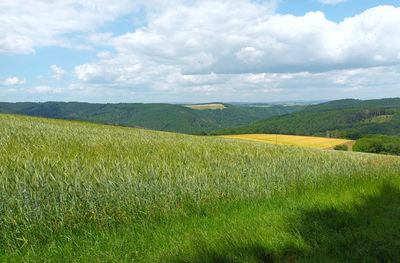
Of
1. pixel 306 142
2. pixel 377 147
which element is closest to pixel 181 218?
pixel 306 142

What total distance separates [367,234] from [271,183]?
8.12 feet

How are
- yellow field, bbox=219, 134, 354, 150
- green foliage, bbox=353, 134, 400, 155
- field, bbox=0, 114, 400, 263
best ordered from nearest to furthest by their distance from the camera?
field, bbox=0, 114, 400, 263 → yellow field, bbox=219, 134, 354, 150 → green foliage, bbox=353, 134, 400, 155

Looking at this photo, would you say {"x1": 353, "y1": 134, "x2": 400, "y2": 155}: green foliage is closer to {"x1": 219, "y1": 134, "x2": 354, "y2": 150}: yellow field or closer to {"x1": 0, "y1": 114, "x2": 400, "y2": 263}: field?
{"x1": 219, "y1": 134, "x2": 354, "y2": 150}: yellow field

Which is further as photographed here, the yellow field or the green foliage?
the green foliage

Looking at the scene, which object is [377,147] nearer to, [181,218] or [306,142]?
[306,142]

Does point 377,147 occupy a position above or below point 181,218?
below

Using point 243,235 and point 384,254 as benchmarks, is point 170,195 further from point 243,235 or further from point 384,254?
point 384,254

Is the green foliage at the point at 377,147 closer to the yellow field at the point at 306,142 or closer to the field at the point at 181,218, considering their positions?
the yellow field at the point at 306,142

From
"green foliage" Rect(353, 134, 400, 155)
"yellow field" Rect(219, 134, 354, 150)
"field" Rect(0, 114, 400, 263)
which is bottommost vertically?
"green foliage" Rect(353, 134, 400, 155)

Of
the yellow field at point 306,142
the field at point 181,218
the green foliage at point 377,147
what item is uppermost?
the field at point 181,218

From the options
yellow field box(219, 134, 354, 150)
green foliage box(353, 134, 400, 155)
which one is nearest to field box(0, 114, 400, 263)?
yellow field box(219, 134, 354, 150)

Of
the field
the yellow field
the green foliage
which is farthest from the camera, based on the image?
the green foliage

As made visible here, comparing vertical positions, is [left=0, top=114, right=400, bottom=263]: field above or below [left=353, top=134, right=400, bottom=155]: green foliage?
above

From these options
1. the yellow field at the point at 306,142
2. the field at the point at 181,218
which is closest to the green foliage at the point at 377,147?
the yellow field at the point at 306,142
